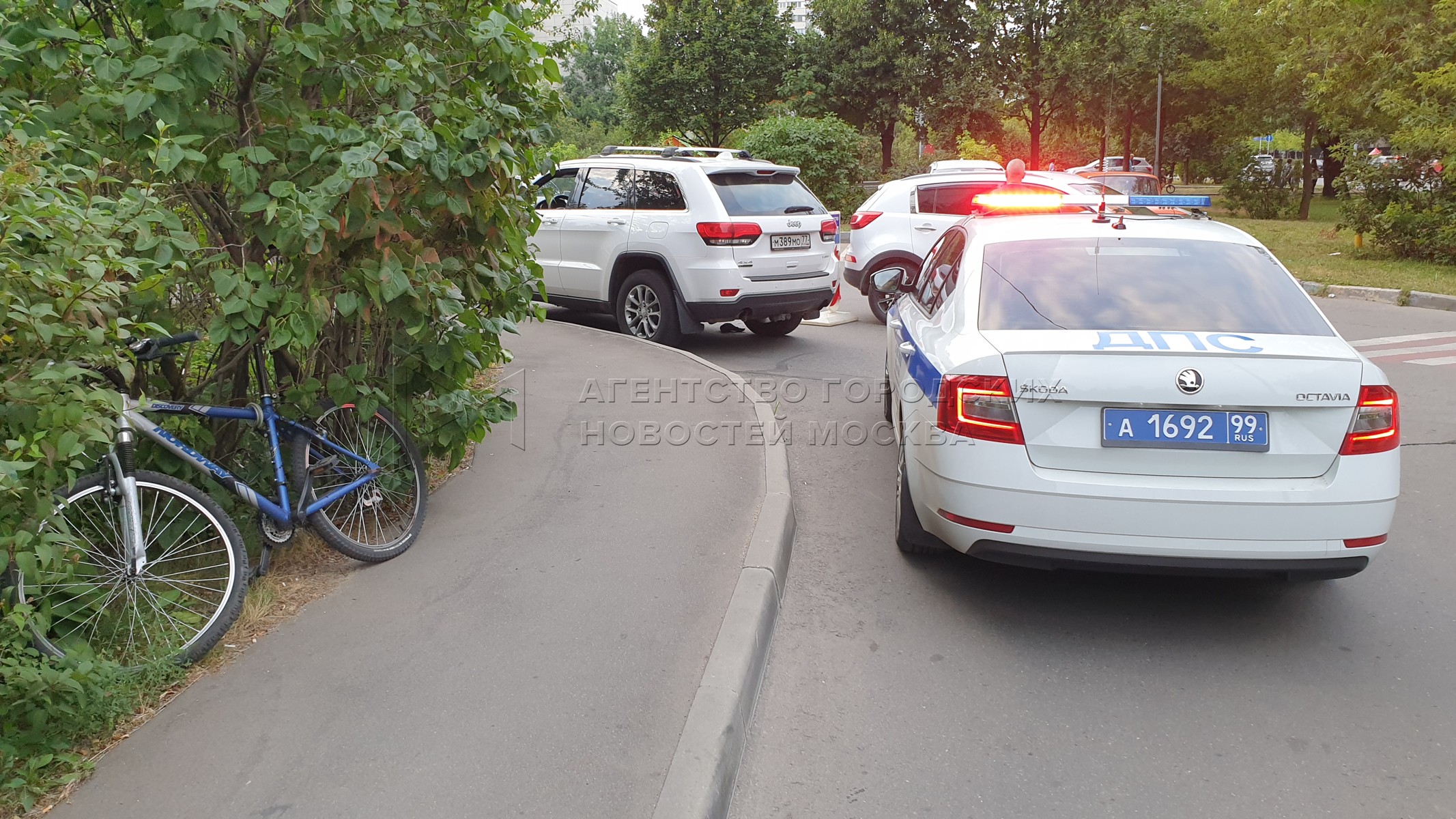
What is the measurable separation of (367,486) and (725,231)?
18.5 ft

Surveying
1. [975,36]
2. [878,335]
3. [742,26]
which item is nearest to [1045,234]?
[878,335]

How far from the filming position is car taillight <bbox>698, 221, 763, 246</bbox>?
1000 centimetres

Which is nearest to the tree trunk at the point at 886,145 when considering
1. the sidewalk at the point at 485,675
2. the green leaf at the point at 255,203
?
the sidewalk at the point at 485,675

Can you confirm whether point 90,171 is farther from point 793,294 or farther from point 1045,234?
point 793,294

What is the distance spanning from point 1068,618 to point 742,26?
112 feet

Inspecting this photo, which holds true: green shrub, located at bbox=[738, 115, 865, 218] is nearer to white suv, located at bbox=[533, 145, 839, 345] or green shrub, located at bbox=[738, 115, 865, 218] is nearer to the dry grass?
white suv, located at bbox=[533, 145, 839, 345]

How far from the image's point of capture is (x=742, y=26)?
35875 mm

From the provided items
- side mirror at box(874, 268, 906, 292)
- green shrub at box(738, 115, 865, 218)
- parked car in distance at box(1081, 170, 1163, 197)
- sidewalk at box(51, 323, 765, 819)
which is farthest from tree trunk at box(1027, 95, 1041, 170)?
sidewalk at box(51, 323, 765, 819)

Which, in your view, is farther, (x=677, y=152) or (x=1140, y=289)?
(x=677, y=152)

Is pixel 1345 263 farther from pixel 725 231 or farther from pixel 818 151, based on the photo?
pixel 818 151

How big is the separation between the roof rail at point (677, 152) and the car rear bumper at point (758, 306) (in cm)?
156

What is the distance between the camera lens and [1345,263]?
57.4 ft

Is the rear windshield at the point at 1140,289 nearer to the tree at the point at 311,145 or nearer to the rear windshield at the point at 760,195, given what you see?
the tree at the point at 311,145

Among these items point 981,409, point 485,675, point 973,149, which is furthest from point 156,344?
point 973,149
